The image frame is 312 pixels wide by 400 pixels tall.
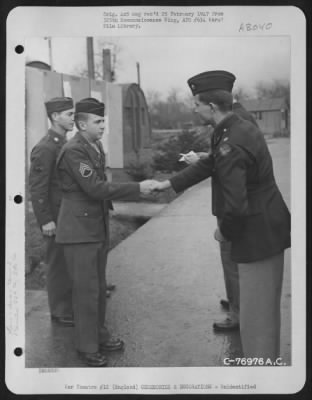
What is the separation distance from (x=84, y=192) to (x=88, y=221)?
123 mm

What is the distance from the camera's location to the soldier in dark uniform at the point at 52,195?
2180 millimetres

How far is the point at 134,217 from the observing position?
2.21 meters

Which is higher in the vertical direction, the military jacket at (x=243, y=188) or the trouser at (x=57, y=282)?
the military jacket at (x=243, y=188)

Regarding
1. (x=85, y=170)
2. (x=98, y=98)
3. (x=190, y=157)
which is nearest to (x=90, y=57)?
(x=98, y=98)

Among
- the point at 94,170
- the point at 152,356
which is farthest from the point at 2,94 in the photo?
the point at 152,356

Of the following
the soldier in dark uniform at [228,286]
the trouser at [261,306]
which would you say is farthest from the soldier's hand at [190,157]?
the trouser at [261,306]

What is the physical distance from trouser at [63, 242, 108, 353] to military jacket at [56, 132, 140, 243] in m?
0.05

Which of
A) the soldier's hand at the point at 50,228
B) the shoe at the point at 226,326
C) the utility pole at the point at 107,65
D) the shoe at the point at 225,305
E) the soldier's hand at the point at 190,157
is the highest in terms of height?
the utility pole at the point at 107,65

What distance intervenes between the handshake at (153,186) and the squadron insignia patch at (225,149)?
0.26 meters

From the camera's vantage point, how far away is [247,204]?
6.87 ft

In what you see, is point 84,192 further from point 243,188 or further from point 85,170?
point 243,188

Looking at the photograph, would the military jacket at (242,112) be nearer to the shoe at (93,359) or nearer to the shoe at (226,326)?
the shoe at (226,326)

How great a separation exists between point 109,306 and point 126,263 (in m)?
0.21

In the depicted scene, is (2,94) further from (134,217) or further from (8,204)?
(134,217)
